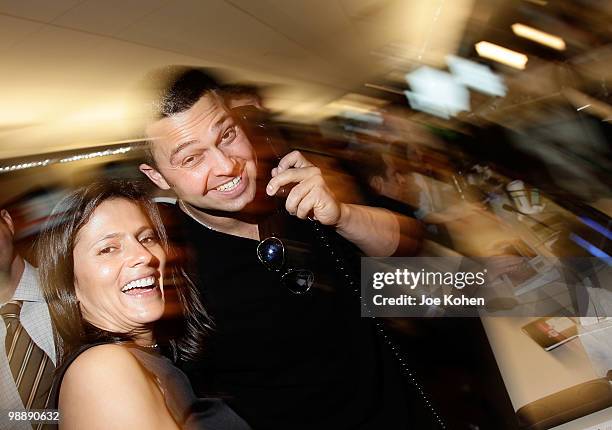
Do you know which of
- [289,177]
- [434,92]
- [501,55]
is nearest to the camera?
[289,177]

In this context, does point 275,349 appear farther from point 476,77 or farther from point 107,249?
point 476,77

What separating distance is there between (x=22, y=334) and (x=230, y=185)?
531 mm

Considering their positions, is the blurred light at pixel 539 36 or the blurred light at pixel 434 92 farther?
the blurred light at pixel 539 36

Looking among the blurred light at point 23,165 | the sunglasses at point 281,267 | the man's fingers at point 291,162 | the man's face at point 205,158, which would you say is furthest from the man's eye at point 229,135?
the blurred light at point 23,165

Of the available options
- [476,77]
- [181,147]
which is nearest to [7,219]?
[181,147]

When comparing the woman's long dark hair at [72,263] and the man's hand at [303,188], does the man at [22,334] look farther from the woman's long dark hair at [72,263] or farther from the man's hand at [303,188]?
the man's hand at [303,188]

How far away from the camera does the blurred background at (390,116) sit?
0.90 m

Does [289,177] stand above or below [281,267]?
above

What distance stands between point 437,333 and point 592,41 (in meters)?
1.81

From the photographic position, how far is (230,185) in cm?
91

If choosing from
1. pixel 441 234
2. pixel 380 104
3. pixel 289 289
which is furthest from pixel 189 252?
pixel 380 104

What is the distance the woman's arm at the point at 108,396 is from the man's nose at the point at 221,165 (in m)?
0.40

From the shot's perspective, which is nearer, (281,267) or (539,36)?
(281,267)

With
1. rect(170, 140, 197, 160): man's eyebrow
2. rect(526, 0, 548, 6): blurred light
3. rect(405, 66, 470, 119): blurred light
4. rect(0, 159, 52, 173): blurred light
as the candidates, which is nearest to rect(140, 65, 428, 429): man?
rect(170, 140, 197, 160): man's eyebrow
